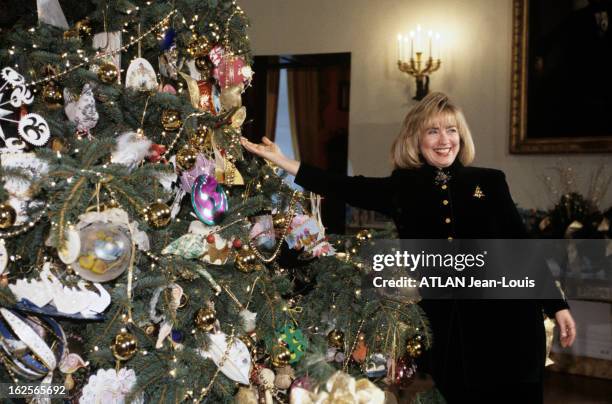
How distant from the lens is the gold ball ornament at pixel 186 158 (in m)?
Result: 1.84

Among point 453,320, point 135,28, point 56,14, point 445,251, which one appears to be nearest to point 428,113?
point 445,251

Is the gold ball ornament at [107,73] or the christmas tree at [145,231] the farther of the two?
the gold ball ornament at [107,73]

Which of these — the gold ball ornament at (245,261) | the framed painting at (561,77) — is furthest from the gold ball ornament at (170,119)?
the framed painting at (561,77)

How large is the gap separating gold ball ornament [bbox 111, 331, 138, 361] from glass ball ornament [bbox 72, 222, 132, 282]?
141 mm

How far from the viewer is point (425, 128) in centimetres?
254

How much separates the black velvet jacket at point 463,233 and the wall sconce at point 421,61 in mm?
2659

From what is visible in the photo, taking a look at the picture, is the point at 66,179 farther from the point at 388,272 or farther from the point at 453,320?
the point at 453,320

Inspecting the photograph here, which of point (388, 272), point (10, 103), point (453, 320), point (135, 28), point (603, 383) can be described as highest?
point (135, 28)

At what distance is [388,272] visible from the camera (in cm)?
238

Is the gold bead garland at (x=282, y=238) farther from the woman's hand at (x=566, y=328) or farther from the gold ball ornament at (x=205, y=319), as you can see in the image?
the woman's hand at (x=566, y=328)

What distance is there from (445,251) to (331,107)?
4.31 meters

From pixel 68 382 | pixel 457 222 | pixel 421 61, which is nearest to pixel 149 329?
pixel 68 382

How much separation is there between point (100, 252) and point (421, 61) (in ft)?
13.0

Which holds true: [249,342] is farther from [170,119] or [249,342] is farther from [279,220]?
[170,119]
